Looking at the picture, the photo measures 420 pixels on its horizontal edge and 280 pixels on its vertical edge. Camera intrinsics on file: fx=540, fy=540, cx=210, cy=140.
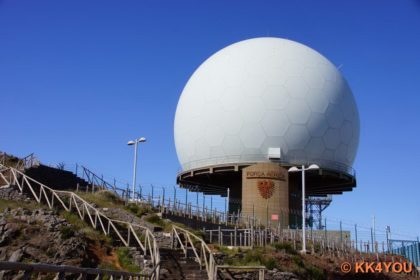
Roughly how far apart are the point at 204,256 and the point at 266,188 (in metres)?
22.6

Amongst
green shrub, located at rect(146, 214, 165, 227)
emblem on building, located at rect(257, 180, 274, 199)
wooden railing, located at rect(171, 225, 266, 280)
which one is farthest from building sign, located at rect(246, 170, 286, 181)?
wooden railing, located at rect(171, 225, 266, 280)

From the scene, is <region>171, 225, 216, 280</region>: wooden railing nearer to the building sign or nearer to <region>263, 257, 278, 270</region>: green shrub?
<region>263, 257, 278, 270</region>: green shrub

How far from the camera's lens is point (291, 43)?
49156 mm

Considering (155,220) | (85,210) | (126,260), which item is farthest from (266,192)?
(126,260)

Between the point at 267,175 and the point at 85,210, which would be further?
the point at 267,175

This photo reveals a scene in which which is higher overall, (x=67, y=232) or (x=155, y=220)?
(x=155, y=220)

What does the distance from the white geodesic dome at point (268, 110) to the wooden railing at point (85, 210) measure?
18592 mm

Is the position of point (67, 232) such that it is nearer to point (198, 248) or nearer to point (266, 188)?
point (198, 248)

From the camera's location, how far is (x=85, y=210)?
26719mm

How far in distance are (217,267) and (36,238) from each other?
7474 mm

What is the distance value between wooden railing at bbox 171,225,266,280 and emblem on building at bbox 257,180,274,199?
59.4ft

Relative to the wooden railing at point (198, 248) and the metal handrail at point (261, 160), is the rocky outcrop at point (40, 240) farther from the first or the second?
the metal handrail at point (261, 160)

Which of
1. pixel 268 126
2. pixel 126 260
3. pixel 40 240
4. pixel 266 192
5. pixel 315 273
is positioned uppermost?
pixel 268 126

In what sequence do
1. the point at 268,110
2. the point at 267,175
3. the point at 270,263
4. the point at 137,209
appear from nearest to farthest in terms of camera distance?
the point at 270,263 < the point at 137,209 < the point at 267,175 < the point at 268,110
